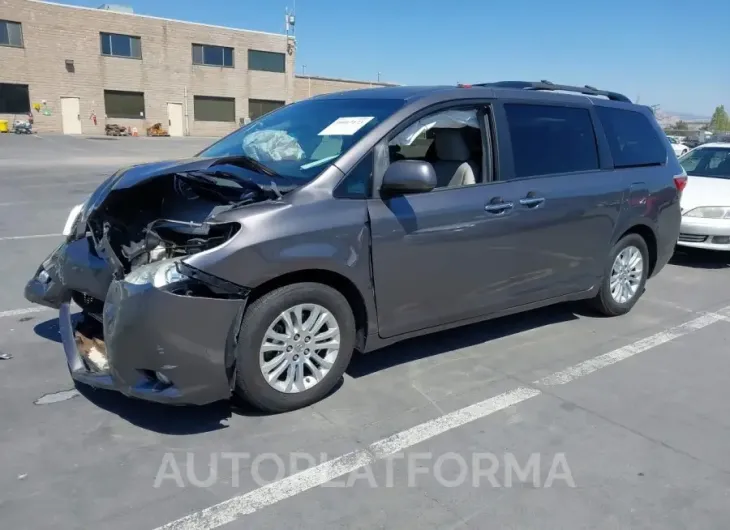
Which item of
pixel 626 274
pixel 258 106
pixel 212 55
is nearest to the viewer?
pixel 626 274

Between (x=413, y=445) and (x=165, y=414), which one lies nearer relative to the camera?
(x=413, y=445)

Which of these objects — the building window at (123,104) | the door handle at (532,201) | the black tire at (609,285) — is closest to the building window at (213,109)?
the building window at (123,104)

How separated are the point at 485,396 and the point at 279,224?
5.63ft

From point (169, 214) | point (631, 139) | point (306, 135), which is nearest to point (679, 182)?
point (631, 139)

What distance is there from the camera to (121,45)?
42.8 m

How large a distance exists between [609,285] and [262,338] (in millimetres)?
3413

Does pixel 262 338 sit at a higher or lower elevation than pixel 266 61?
lower

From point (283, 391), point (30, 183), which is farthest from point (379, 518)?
point (30, 183)

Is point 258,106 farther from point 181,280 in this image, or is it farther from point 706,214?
point 181,280

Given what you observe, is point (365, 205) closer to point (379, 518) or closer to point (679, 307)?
point (379, 518)

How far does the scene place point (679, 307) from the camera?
238 inches

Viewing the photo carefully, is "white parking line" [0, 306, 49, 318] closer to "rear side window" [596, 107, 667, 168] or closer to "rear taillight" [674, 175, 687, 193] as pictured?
"rear side window" [596, 107, 667, 168]

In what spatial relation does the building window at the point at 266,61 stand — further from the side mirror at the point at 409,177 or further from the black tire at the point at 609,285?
the side mirror at the point at 409,177

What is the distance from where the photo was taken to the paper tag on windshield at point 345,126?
12.7 feet
